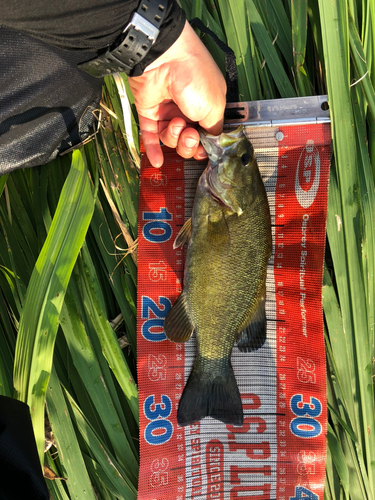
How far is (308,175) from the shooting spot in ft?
7.76

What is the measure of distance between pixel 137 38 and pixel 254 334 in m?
1.75

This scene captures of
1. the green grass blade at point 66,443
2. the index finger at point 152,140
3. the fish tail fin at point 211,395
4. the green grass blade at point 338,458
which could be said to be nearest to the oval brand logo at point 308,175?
the index finger at point 152,140

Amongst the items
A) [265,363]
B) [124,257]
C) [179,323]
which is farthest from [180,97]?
[265,363]

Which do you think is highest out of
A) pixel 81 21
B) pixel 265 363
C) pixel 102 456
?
pixel 81 21

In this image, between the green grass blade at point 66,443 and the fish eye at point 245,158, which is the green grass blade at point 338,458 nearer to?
the green grass blade at point 66,443

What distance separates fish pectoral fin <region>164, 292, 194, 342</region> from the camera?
2295 millimetres

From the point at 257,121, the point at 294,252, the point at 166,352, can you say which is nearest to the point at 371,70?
the point at 257,121

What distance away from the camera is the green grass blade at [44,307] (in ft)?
6.91

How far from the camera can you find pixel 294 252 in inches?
93.6

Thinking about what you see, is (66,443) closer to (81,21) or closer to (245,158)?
(245,158)

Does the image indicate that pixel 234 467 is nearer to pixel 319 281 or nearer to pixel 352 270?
pixel 319 281

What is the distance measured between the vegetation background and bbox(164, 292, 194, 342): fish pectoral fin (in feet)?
1.08

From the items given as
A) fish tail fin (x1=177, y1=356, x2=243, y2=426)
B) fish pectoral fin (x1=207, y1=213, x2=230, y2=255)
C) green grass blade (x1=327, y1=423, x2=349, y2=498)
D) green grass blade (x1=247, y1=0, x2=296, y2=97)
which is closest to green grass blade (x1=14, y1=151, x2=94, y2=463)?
fish pectoral fin (x1=207, y1=213, x2=230, y2=255)

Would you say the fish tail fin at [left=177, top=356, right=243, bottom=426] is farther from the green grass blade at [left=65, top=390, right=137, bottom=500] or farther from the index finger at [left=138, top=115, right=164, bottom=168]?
the index finger at [left=138, top=115, right=164, bottom=168]
